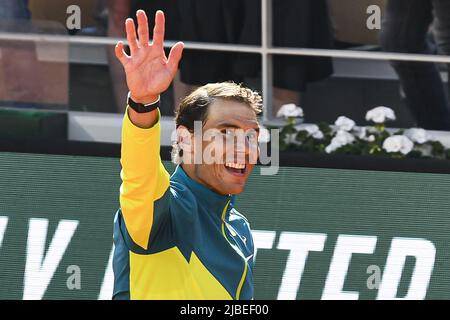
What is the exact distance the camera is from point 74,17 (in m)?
7.45

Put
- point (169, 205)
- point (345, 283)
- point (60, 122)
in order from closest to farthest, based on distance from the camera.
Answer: point (169, 205) → point (345, 283) → point (60, 122)

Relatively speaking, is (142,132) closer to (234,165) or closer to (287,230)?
(234,165)

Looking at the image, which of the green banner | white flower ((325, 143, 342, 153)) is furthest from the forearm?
white flower ((325, 143, 342, 153))

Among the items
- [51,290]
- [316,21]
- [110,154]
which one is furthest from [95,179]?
[316,21]

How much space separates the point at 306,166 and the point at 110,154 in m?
1.02

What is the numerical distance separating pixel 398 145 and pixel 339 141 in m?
0.31

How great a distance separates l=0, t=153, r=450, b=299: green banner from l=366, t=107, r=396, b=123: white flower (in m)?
0.47

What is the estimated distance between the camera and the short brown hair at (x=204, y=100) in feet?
13.8

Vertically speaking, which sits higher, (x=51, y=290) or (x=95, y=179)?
(x=95, y=179)

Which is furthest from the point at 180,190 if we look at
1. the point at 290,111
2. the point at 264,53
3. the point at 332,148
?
the point at 264,53

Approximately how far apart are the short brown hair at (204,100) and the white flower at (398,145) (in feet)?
9.13

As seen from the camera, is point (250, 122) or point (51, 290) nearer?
point (250, 122)

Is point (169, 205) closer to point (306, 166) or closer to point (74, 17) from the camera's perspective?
point (306, 166)

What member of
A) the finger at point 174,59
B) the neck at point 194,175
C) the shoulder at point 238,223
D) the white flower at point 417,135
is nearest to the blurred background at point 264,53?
the white flower at point 417,135
